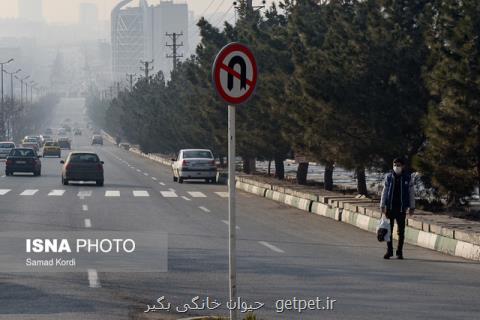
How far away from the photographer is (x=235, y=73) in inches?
442

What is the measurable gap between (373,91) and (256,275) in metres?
15.1

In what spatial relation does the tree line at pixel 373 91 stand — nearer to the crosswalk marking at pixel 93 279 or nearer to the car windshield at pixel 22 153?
the crosswalk marking at pixel 93 279

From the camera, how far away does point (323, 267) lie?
17609mm

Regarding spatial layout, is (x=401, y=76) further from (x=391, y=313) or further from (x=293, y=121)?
(x=391, y=313)

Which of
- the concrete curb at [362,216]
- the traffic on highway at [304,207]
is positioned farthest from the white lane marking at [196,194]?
the concrete curb at [362,216]

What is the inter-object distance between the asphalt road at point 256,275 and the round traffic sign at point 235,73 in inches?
103

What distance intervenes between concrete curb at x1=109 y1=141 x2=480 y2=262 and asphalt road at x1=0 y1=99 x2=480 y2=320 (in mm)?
386

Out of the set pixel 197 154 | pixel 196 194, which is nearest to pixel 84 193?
pixel 196 194

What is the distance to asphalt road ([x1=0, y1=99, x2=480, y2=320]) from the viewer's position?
13102 millimetres

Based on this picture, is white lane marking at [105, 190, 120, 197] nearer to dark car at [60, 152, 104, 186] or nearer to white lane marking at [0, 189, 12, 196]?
white lane marking at [0, 189, 12, 196]

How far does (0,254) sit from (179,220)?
9105mm

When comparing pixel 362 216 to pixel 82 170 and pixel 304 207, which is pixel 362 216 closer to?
pixel 304 207

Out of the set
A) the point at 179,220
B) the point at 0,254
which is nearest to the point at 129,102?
the point at 179,220

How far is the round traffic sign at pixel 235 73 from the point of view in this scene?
1116 cm
